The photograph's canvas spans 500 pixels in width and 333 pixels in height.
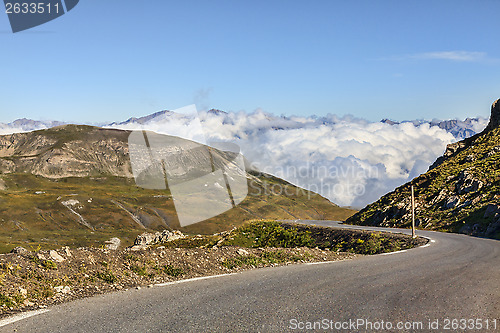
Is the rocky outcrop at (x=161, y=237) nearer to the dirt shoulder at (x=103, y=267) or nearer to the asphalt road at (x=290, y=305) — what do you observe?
the dirt shoulder at (x=103, y=267)

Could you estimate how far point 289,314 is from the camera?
28.0 feet

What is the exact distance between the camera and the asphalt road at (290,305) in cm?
781

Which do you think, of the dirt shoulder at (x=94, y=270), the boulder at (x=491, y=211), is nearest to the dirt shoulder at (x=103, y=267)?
the dirt shoulder at (x=94, y=270)

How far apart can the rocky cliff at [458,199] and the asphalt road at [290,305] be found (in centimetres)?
2937

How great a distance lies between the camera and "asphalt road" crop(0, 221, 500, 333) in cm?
781

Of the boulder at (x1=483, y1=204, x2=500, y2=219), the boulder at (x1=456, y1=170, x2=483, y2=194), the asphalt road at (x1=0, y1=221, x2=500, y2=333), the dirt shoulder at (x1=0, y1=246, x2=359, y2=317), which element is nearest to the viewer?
the asphalt road at (x1=0, y1=221, x2=500, y2=333)

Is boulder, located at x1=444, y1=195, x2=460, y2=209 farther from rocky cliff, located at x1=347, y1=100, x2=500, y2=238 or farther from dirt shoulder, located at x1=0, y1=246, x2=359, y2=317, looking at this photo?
dirt shoulder, located at x1=0, y1=246, x2=359, y2=317

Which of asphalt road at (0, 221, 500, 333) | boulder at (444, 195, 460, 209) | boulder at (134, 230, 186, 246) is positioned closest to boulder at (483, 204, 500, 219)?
boulder at (444, 195, 460, 209)

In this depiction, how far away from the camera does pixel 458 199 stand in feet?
171

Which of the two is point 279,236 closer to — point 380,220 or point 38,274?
point 38,274

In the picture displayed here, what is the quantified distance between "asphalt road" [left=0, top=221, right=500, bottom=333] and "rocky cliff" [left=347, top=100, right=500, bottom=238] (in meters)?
29.4

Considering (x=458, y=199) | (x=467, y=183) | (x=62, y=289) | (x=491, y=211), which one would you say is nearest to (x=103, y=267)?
(x=62, y=289)

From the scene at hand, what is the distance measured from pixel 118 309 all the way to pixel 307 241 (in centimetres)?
2060

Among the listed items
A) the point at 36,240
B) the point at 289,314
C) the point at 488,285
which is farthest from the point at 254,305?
the point at 36,240
